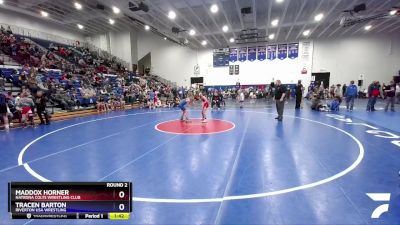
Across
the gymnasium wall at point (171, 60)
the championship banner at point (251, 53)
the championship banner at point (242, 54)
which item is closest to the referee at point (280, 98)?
the championship banner at point (251, 53)

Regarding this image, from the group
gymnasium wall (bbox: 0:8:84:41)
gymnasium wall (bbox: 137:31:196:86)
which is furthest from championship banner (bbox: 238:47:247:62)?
gymnasium wall (bbox: 0:8:84:41)

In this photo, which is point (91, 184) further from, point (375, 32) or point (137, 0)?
point (375, 32)

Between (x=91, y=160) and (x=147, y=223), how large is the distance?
2878 mm

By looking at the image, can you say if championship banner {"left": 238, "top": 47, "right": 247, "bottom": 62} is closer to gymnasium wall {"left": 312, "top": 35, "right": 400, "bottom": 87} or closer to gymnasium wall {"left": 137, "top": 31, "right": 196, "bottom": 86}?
gymnasium wall {"left": 137, "top": 31, "right": 196, "bottom": 86}

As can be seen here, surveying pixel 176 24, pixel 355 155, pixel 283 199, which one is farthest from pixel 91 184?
pixel 176 24

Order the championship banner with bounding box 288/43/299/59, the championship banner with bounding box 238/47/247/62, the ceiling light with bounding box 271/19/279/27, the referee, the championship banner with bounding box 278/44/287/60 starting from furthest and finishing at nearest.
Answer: the championship banner with bounding box 238/47/247/62, the championship banner with bounding box 278/44/287/60, the championship banner with bounding box 288/43/299/59, the ceiling light with bounding box 271/19/279/27, the referee

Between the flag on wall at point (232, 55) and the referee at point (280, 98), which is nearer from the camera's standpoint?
the referee at point (280, 98)

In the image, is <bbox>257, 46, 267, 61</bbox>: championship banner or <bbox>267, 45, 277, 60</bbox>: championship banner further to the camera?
<bbox>257, 46, 267, 61</bbox>: championship banner

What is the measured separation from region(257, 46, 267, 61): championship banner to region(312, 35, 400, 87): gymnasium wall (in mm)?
5219
